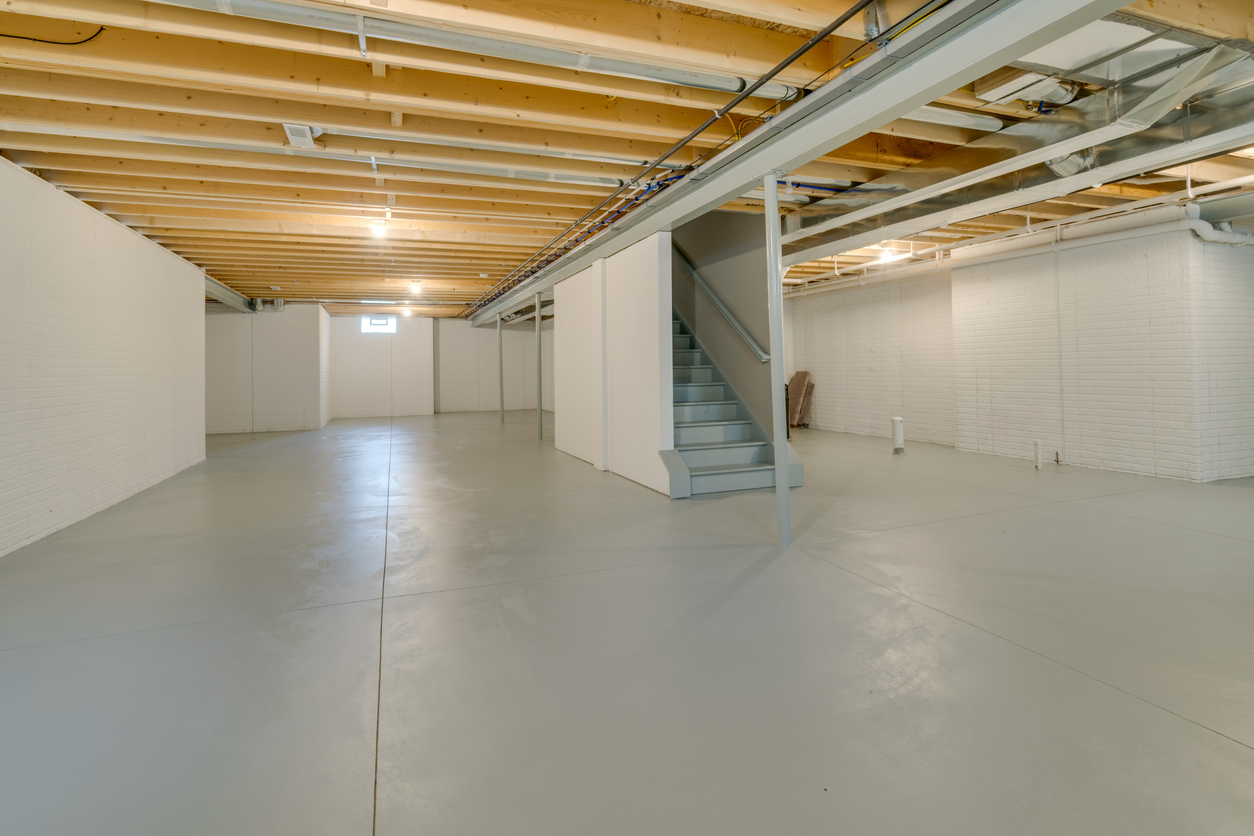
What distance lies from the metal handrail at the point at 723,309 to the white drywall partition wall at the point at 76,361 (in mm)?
5669

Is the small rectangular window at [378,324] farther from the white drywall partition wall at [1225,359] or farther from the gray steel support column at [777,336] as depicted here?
the white drywall partition wall at [1225,359]

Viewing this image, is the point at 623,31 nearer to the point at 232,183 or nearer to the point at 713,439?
the point at 713,439

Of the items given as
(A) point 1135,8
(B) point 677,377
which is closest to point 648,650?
(A) point 1135,8

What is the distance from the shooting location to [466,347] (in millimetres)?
16375

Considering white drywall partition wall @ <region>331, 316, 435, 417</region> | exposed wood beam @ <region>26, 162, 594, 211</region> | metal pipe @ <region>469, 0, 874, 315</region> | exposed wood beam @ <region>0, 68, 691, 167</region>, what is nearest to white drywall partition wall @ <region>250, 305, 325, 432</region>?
white drywall partition wall @ <region>331, 316, 435, 417</region>

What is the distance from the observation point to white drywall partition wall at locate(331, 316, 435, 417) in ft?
49.9

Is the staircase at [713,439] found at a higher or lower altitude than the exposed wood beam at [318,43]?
lower

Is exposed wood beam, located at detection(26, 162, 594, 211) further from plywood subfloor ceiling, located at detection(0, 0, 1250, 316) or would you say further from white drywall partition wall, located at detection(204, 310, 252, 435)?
white drywall partition wall, located at detection(204, 310, 252, 435)

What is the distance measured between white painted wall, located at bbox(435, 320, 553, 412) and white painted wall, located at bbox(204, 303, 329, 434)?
400cm

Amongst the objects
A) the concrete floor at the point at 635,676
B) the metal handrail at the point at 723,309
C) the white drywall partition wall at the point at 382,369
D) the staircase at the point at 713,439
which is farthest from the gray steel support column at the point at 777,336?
the white drywall partition wall at the point at 382,369

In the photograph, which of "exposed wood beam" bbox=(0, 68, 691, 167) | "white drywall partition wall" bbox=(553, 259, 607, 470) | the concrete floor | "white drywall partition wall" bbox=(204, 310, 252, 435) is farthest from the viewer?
"white drywall partition wall" bbox=(204, 310, 252, 435)

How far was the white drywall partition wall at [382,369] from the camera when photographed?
1521 centimetres

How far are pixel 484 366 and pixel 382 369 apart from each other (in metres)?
2.65

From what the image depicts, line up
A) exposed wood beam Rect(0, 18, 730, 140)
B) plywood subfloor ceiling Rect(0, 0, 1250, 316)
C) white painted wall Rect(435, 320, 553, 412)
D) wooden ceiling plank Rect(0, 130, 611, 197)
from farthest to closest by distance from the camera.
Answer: white painted wall Rect(435, 320, 553, 412)
wooden ceiling plank Rect(0, 130, 611, 197)
exposed wood beam Rect(0, 18, 730, 140)
plywood subfloor ceiling Rect(0, 0, 1250, 316)
